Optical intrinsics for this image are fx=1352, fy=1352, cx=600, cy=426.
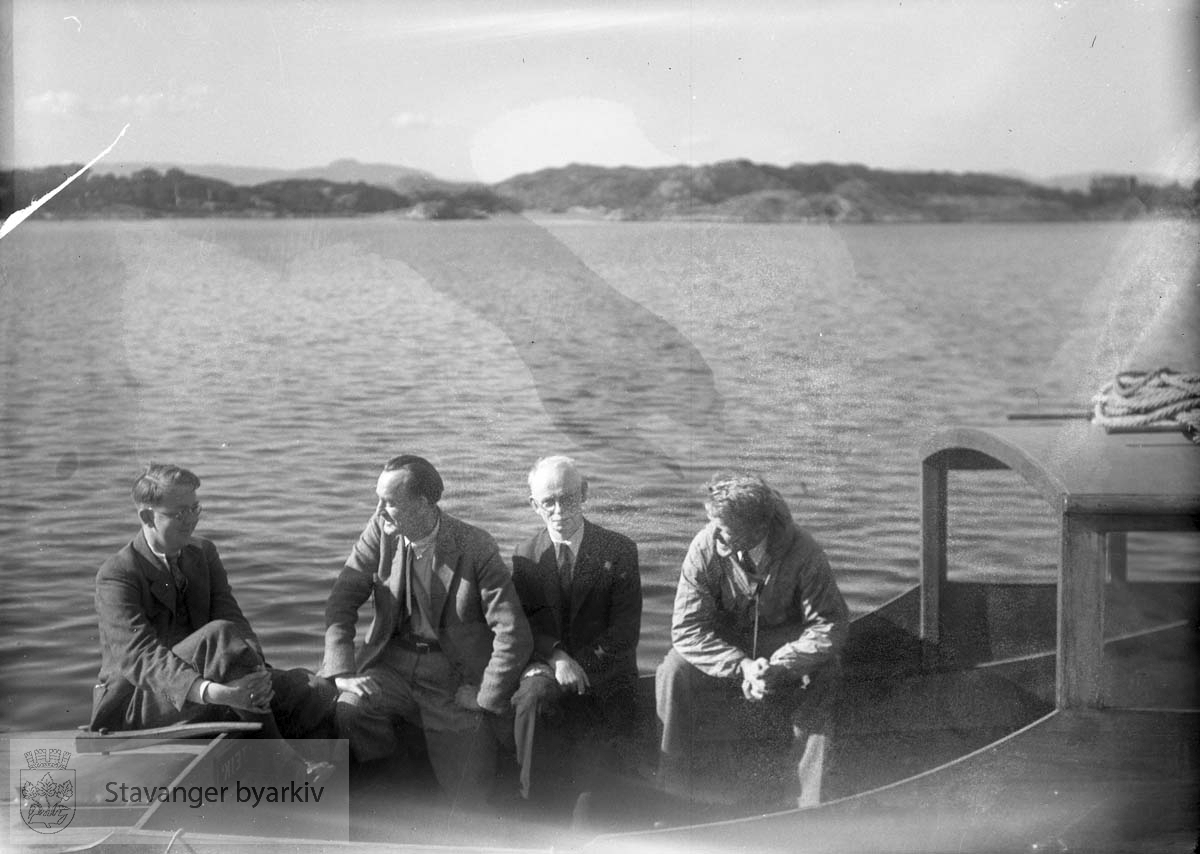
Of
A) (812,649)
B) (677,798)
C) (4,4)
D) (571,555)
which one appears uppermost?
(4,4)

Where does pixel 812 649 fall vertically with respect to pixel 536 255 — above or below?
below

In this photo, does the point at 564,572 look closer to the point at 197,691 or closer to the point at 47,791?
the point at 197,691

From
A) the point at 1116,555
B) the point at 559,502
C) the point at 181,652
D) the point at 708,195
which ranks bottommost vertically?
the point at 181,652

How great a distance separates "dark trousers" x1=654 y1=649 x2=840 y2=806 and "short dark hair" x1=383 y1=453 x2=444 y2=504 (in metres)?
0.67

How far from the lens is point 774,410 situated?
10.6 feet

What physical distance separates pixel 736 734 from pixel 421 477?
3.10ft

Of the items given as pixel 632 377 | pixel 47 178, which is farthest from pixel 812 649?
pixel 47 178

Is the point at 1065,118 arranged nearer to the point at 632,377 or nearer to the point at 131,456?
the point at 632,377

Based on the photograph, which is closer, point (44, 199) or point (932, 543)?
point (932, 543)

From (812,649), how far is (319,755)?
1.18 metres

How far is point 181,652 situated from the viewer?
3137mm

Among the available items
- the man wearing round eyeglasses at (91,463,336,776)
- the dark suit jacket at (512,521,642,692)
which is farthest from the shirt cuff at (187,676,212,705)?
the dark suit jacket at (512,521,642,692)

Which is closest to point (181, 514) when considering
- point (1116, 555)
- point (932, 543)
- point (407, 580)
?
point (407, 580)

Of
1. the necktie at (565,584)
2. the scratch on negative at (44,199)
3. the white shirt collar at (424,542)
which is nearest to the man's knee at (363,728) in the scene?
the white shirt collar at (424,542)
